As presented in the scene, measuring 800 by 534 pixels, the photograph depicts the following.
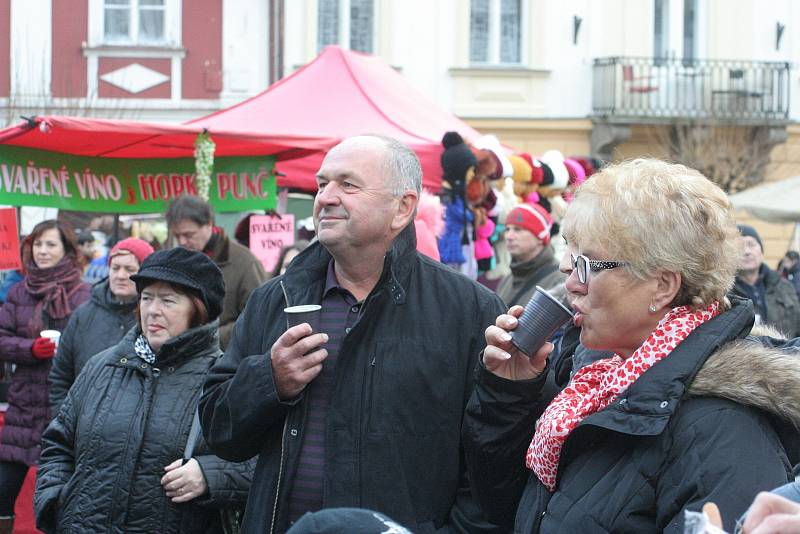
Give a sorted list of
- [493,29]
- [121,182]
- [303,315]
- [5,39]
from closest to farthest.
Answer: [303,315]
[121,182]
[5,39]
[493,29]

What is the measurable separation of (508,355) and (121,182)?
241 inches

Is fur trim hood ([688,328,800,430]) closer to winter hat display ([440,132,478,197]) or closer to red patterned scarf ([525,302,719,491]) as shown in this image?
red patterned scarf ([525,302,719,491])

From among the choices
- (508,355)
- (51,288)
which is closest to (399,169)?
(508,355)

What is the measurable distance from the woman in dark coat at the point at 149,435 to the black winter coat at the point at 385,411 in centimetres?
63

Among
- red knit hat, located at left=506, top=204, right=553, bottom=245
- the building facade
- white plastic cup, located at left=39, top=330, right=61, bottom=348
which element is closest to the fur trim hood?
red knit hat, located at left=506, top=204, right=553, bottom=245

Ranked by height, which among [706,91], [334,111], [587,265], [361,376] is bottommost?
[361,376]

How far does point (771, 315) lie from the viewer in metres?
8.96

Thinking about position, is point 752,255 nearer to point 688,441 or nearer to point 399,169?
point 399,169

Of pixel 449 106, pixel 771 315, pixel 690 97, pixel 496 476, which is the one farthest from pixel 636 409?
pixel 690 97

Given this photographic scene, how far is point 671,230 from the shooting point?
2.36 metres

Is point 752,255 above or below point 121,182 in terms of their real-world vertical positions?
below

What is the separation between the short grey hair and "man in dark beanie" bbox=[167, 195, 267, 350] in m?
3.23

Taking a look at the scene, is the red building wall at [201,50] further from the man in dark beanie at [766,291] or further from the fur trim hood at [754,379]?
the fur trim hood at [754,379]

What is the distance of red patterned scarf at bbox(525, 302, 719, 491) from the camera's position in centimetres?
236
